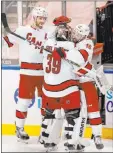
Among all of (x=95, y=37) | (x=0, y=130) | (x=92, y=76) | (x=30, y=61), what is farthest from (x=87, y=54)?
(x=0, y=130)

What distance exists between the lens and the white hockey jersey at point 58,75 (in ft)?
11.9

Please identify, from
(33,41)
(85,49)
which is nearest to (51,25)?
(33,41)

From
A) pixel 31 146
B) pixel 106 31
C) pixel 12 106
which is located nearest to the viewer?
pixel 31 146

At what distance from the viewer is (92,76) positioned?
3613mm

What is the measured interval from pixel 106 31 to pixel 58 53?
1176 mm

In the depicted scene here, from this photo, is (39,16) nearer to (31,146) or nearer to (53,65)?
(53,65)

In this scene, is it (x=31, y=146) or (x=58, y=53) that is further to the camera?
(x=31, y=146)

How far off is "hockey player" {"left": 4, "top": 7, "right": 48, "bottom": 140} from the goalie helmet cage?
0.84 meters

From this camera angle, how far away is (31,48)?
3953 millimetres

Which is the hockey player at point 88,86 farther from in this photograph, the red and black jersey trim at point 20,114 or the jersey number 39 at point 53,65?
the red and black jersey trim at point 20,114

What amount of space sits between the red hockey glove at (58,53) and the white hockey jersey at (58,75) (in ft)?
0.09

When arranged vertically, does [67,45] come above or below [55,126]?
above

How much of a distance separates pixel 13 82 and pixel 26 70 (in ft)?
1.70

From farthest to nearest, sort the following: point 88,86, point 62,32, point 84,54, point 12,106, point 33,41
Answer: point 12,106 → point 33,41 → point 88,86 → point 62,32 → point 84,54
